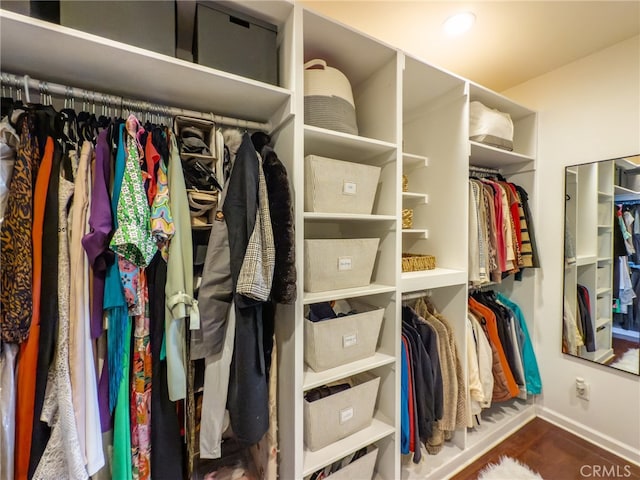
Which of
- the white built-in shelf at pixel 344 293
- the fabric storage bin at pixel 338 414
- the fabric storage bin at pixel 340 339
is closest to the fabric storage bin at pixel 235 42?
the white built-in shelf at pixel 344 293

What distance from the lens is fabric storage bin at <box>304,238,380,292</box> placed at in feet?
3.74

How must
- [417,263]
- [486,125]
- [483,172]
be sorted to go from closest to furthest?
[417,263] < [486,125] < [483,172]

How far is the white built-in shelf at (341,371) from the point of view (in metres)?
1.12

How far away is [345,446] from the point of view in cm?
122

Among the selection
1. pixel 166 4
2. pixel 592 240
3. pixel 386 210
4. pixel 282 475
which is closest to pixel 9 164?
pixel 166 4

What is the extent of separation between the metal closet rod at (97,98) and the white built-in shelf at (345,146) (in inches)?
10.6

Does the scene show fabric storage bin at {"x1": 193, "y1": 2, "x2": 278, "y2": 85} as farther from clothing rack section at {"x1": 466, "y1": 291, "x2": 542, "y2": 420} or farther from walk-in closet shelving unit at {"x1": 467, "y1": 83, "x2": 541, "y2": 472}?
clothing rack section at {"x1": 466, "y1": 291, "x2": 542, "y2": 420}

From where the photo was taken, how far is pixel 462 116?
1582 mm

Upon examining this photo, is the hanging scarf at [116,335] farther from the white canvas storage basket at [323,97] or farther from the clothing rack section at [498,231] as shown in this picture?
the clothing rack section at [498,231]

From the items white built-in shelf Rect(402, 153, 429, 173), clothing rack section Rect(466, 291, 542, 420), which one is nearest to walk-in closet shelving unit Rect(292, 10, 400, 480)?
white built-in shelf Rect(402, 153, 429, 173)

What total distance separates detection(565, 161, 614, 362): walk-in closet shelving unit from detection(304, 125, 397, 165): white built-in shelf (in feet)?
4.80

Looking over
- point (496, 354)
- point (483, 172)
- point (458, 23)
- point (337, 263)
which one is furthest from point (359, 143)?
point (496, 354)

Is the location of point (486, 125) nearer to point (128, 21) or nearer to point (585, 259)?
point (585, 259)

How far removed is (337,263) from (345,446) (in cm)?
82
